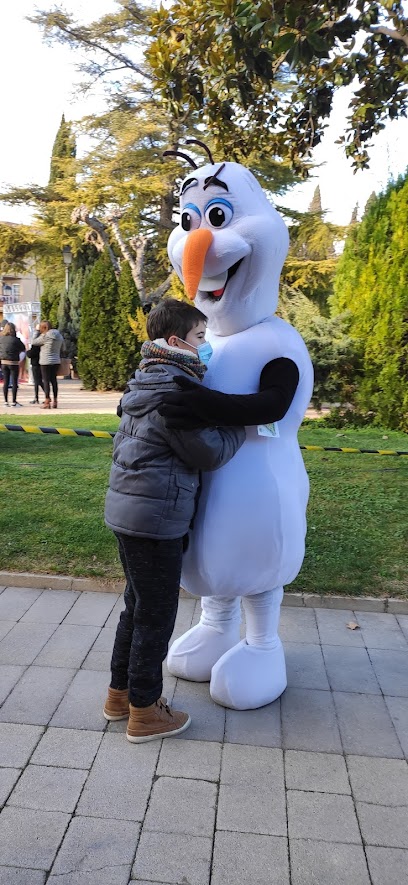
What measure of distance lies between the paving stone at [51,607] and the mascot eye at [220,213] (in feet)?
7.88

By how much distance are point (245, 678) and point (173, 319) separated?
1587 millimetres

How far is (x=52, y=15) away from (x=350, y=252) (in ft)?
64.6

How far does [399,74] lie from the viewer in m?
5.32

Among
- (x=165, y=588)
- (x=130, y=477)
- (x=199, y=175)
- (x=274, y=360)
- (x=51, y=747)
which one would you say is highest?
(x=199, y=175)

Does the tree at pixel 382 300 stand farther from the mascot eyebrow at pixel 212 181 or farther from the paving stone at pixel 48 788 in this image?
the paving stone at pixel 48 788

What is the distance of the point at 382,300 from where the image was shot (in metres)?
9.71

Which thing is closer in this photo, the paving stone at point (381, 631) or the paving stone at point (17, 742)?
the paving stone at point (17, 742)

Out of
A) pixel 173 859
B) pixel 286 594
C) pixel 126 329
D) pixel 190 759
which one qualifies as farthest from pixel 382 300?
pixel 126 329

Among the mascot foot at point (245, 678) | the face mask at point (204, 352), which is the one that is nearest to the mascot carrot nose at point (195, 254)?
the face mask at point (204, 352)

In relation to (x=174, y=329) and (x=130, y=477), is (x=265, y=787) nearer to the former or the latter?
(x=130, y=477)

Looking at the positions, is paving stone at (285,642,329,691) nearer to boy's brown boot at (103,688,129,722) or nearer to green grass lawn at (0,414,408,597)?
green grass lawn at (0,414,408,597)

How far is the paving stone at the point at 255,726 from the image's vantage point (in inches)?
108

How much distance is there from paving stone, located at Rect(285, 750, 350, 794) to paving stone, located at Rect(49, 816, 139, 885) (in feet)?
2.10

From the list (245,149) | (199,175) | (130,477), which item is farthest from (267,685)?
(245,149)
